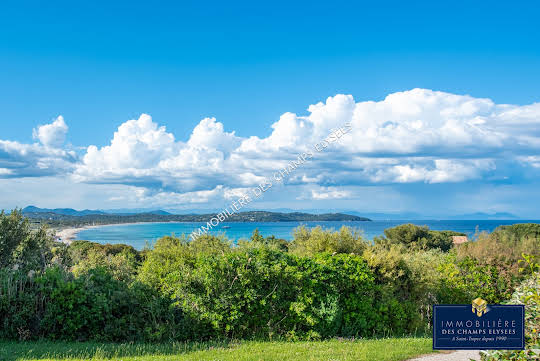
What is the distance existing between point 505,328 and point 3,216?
10.8m

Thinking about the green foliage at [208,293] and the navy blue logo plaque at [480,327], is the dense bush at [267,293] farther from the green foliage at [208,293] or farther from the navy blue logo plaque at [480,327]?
the navy blue logo plaque at [480,327]

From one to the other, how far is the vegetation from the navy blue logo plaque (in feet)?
9.83

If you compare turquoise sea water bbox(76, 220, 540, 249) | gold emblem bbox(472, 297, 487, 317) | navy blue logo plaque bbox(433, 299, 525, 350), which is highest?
gold emblem bbox(472, 297, 487, 317)

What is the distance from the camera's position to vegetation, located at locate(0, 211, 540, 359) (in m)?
7.85

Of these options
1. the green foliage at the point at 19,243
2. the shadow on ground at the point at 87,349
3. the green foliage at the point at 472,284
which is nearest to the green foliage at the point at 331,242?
the green foliage at the point at 472,284

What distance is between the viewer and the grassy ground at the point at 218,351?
6680 mm

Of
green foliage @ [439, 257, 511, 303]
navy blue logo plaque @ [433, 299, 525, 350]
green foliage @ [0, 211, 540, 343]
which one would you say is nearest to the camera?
navy blue logo plaque @ [433, 299, 525, 350]

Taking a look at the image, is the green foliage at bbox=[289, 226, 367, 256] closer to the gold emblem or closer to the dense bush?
the dense bush

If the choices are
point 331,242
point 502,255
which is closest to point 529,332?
point 331,242

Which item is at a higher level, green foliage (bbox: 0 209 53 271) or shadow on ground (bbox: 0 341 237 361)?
green foliage (bbox: 0 209 53 271)

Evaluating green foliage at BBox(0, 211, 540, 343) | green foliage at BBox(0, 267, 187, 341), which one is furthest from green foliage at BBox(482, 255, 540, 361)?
green foliage at BBox(0, 267, 187, 341)

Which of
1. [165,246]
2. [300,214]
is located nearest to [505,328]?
[165,246]

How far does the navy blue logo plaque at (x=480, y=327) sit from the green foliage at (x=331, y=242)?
6.68 meters

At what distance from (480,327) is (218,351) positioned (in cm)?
445
